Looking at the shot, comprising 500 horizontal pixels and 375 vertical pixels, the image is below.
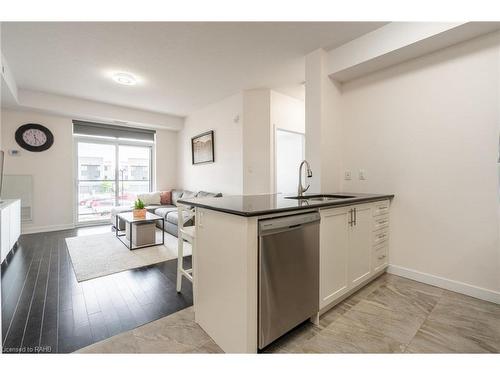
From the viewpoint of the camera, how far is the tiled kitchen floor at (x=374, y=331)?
1.43 m

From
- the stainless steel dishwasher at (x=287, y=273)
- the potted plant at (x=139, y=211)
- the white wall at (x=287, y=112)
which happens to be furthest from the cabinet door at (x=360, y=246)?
the potted plant at (x=139, y=211)

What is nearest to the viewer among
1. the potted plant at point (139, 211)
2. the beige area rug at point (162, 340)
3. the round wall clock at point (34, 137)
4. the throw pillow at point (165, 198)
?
the beige area rug at point (162, 340)

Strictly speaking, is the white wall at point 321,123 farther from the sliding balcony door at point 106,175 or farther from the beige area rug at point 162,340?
the sliding balcony door at point 106,175

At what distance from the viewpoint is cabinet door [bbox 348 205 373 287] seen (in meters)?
2.00

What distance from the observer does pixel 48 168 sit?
4.65m

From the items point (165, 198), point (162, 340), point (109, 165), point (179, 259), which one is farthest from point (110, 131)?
point (162, 340)

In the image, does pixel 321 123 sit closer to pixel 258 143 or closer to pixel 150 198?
pixel 258 143

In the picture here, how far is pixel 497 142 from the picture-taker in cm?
194

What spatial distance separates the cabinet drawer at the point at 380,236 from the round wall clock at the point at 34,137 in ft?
19.8

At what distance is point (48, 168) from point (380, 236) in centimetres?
606

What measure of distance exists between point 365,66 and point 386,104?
1.60 ft

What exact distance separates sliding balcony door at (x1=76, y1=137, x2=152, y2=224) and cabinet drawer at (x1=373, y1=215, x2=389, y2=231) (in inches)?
218

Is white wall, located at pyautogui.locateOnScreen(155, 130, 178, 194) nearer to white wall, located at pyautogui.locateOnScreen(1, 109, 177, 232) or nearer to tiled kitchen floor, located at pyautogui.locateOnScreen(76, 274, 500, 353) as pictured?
white wall, located at pyautogui.locateOnScreen(1, 109, 177, 232)
